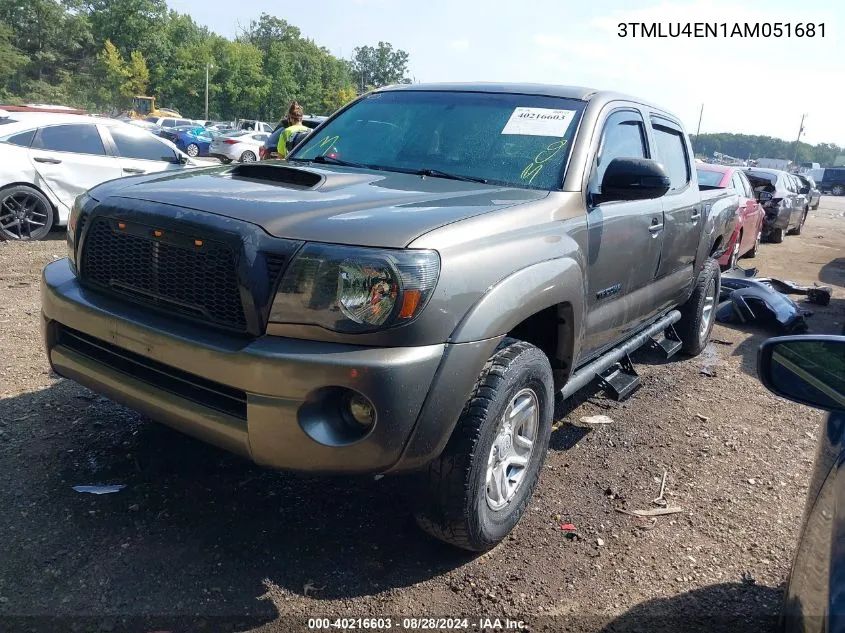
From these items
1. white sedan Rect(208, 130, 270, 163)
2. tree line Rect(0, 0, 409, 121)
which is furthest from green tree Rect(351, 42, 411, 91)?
white sedan Rect(208, 130, 270, 163)

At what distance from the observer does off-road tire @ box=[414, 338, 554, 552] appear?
2.48 metres

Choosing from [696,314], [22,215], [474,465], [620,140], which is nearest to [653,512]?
[474,465]

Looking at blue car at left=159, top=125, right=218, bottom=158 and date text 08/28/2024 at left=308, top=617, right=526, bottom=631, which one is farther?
blue car at left=159, top=125, right=218, bottom=158

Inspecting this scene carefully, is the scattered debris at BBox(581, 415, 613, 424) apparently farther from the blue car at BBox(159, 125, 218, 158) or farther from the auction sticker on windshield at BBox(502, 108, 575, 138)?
the blue car at BBox(159, 125, 218, 158)

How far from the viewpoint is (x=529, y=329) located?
311 cm

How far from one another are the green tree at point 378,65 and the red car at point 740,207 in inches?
3648

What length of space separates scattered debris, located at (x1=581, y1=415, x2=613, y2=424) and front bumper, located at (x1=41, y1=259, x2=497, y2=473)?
2.14 m

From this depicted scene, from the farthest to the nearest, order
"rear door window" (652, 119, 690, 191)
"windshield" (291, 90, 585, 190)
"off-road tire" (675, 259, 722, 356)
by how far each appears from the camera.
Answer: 1. "off-road tire" (675, 259, 722, 356)
2. "rear door window" (652, 119, 690, 191)
3. "windshield" (291, 90, 585, 190)

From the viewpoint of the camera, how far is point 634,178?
10.6 feet

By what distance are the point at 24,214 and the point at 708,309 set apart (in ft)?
25.4

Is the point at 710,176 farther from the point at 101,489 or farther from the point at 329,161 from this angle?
the point at 101,489

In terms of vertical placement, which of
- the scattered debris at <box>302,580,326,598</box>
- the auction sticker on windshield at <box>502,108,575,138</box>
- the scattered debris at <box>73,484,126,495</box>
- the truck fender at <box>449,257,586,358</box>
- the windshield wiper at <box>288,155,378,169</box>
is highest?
the auction sticker on windshield at <box>502,108,575,138</box>

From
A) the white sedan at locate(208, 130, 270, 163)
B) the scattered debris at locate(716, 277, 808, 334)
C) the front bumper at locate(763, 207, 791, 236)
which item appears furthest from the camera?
the white sedan at locate(208, 130, 270, 163)

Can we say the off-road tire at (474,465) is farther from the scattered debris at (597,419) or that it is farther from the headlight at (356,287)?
the scattered debris at (597,419)
